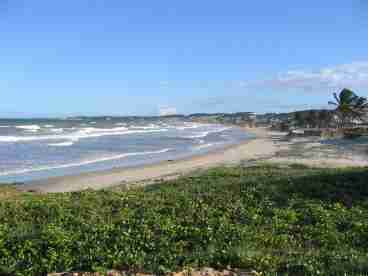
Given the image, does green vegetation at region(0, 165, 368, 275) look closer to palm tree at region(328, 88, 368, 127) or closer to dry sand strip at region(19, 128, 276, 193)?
dry sand strip at region(19, 128, 276, 193)

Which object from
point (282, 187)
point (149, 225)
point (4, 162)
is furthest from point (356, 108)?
point (149, 225)

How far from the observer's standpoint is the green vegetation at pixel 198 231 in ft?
19.7

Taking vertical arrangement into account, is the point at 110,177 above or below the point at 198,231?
below

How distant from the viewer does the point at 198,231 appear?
7.20 metres

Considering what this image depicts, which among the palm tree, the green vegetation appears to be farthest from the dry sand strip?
the palm tree

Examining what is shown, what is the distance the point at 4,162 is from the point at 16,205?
19073 mm

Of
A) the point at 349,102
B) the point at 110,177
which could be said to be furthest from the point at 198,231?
the point at 349,102

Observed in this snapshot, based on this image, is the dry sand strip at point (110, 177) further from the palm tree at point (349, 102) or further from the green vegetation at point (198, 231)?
the palm tree at point (349, 102)

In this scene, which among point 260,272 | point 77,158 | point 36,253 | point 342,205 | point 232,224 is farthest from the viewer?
point 77,158

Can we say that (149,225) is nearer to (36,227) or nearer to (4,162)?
(36,227)

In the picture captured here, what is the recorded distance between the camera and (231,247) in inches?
257

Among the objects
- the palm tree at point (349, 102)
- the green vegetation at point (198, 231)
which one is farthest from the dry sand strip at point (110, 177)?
the palm tree at point (349, 102)

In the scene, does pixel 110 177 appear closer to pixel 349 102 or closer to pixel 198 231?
pixel 198 231

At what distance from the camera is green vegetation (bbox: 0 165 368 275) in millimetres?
6020
